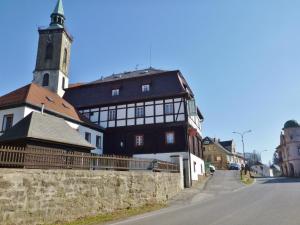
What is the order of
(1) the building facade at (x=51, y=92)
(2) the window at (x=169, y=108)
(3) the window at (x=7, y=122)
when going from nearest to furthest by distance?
(3) the window at (x=7, y=122), (1) the building facade at (x=51, y=92), (2) the window at (x=169, y=108)

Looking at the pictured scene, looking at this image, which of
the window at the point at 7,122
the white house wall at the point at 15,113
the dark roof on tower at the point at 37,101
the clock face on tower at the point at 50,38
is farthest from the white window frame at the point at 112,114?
the clock face on tower at the point at 50,38

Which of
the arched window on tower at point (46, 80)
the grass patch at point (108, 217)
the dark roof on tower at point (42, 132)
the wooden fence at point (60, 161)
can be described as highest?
the arched window on tower at point (46, 80)

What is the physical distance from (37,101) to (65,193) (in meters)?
16.0

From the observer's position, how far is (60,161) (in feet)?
46.0

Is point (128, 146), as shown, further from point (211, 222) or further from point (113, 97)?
point (211, 222)

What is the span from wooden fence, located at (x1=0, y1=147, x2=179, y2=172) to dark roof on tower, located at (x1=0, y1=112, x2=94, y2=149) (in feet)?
9.89

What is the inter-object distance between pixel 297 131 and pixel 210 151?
22166 millimetres

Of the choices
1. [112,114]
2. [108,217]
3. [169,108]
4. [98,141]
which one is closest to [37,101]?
[98,141]

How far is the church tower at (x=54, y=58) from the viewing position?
39438 millimetres

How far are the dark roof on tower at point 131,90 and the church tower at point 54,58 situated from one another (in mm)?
2274

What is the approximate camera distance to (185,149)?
30547mm

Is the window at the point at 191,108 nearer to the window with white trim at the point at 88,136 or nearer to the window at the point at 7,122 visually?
the window with white trim at the point at 88,136

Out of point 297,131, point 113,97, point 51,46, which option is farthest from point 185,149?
point 297,131

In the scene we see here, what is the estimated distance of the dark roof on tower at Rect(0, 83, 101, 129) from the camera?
25.4 m
